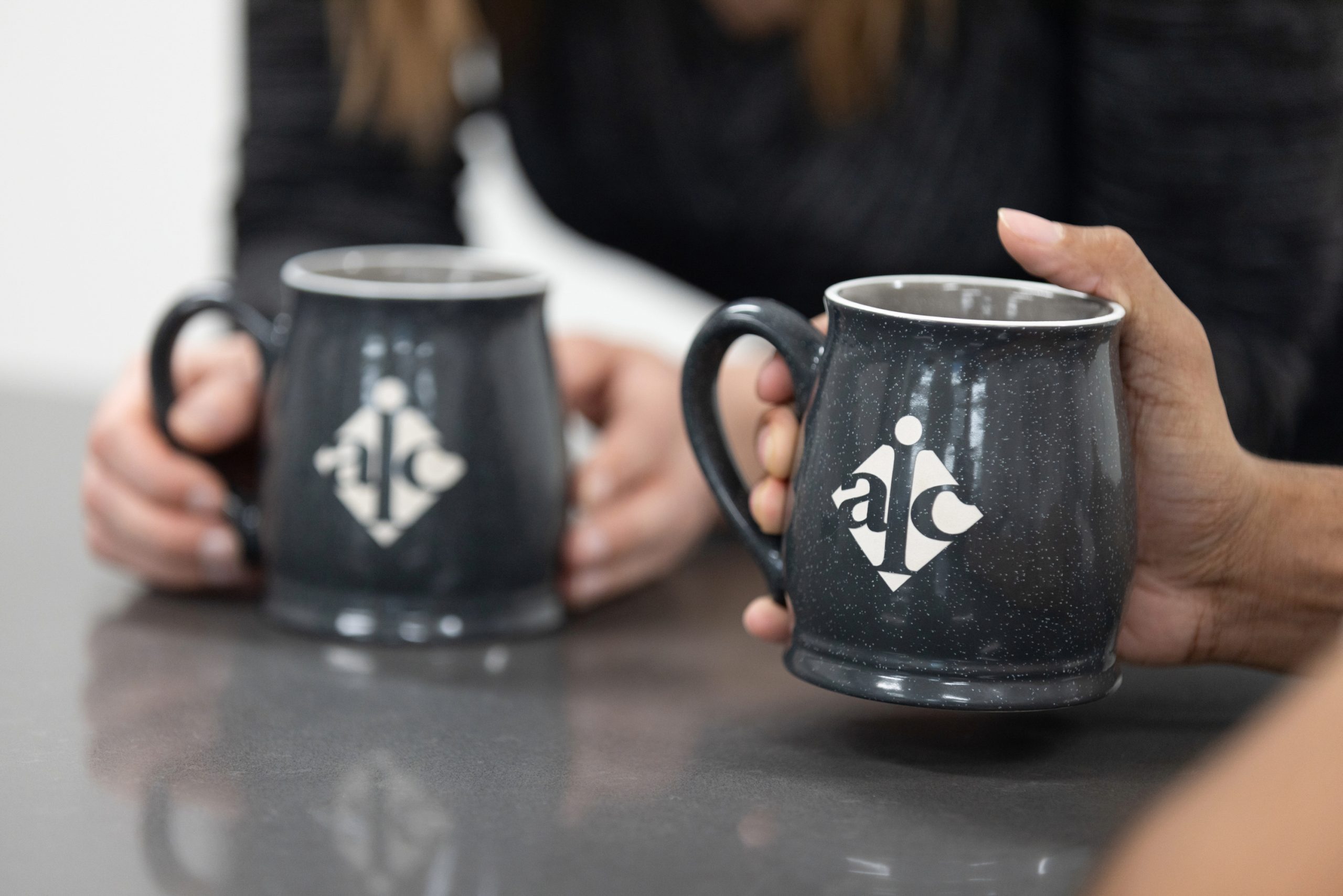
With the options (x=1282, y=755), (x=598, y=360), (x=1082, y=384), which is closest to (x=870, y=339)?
(x=1082, y=384)

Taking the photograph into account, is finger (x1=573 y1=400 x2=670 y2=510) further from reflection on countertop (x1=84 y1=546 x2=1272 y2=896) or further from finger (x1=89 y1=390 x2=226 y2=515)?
finger (x1=89 y1=390 x2=226 y2=515)

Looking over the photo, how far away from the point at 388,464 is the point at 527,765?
0.62ft

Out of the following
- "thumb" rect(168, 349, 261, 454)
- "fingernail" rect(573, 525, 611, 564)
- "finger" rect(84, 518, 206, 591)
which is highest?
"thumb" rect(168, 349, 261, 454)

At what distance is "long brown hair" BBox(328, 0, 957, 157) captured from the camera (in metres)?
1.08

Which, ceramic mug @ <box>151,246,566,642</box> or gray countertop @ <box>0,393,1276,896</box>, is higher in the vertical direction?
ceramic mug @ <box>151,246,566,642</box>

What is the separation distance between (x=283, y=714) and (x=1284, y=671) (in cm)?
46

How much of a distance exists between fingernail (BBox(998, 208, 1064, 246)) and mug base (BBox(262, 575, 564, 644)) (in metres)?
0.31

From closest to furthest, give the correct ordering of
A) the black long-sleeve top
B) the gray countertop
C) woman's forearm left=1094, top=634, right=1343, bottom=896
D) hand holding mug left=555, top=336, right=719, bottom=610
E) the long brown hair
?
1. woman's forearm left=1094, top=634, right=1343, bottom=896
2. the gray countertop
3. hand holding mug left=555, top=336, right=719, bottom=610
4. the black long-sleeve top
5. the long brown hair

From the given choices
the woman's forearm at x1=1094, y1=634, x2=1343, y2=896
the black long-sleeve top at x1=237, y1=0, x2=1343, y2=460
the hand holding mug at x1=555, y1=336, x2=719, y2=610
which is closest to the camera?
the woman's forearm at x1=1094, y1=634, x2=1343, y2=896

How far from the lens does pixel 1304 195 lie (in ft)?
3.08

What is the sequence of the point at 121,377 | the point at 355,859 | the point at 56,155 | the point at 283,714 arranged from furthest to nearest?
the point at 56,155 → the point at 121,377 → the point at 283,714 → the point at 355,859

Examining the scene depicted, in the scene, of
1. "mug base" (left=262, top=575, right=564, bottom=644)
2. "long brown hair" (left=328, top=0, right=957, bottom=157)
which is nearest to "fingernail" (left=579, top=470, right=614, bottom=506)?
"mug base" (left=262, top=575, right=564, bottom=644)

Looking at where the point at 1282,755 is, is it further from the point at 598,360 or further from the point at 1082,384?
the point at 598,360

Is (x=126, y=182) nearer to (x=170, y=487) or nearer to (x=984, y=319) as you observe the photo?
(x=170, y=487)
